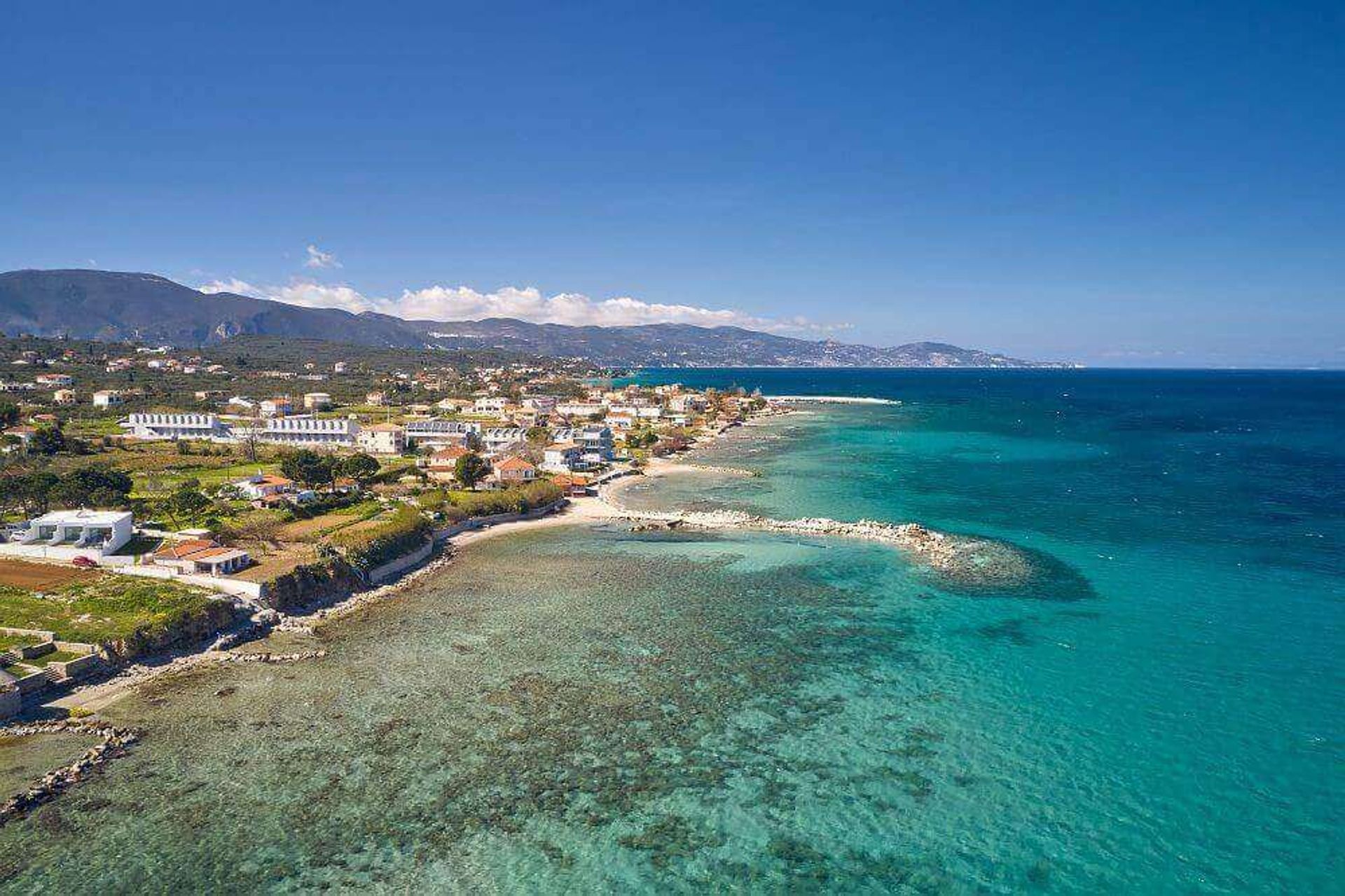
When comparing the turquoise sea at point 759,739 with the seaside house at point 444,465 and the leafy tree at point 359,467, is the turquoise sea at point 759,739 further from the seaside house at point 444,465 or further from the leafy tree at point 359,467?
the seaside house at point 444,465

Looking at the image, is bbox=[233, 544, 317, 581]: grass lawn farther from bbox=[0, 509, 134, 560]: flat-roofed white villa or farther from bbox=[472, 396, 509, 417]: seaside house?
bbox=[472, 396, 509, 417]: seaside house

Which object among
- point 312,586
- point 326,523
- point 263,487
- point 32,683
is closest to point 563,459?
point 263,487

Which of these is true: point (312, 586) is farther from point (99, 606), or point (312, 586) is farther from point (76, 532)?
point (76, 532)

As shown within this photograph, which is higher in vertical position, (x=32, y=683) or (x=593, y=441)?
(x=593, y=441)

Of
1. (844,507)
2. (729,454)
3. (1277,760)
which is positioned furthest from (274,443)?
(1277,760)

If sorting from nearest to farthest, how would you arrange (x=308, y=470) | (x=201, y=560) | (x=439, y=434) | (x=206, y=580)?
(x=206, y=580)
(x=201, y=560)
(x=308, y=470)
(x=439, y=434)

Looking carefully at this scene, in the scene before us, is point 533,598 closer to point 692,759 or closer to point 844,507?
point 692,759
